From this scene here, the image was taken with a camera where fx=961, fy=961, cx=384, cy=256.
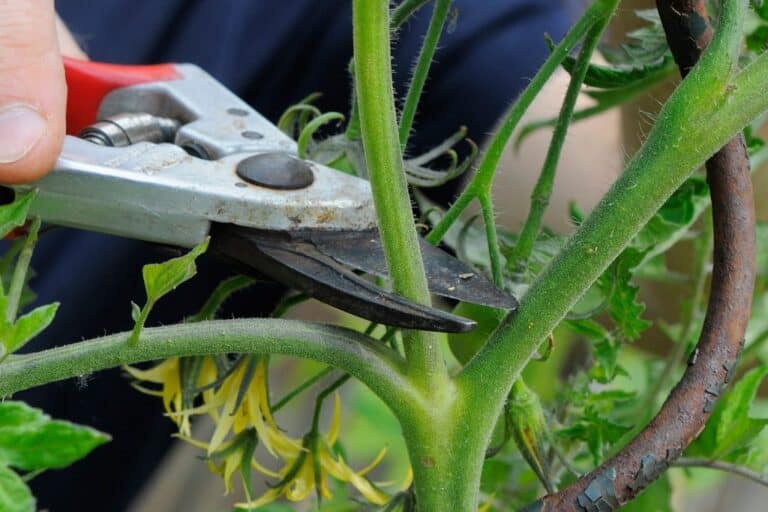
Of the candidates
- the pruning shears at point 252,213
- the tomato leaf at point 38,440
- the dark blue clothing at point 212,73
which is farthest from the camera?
the dark blue clothing at point 212,73

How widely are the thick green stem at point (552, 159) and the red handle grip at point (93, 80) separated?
26 cm

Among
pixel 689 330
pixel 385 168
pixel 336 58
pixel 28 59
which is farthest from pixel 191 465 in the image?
pixel 385 168

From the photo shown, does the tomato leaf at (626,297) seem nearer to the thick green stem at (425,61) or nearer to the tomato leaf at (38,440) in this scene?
the thick green stem at (425,61)

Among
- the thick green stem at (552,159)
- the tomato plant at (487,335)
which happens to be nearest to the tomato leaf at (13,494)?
the tomato plant at (487,335)

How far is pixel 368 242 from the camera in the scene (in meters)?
0.47

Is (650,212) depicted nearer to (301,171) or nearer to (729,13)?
(729,13)

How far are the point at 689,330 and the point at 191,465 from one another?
3.14 feet

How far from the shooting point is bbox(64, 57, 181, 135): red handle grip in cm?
60

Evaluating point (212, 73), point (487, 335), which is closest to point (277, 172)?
point (487, 335)

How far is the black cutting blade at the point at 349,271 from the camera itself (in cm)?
38

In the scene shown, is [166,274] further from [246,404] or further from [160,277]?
[246,404]

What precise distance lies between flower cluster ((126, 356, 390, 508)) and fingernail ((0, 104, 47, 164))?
12 cm

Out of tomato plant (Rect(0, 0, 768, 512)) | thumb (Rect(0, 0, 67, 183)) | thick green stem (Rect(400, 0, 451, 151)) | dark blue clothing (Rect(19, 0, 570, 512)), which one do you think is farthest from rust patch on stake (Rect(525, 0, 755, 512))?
dark blue clothing (Rect(19, 0, 570, 512))

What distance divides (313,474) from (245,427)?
0.04 m
